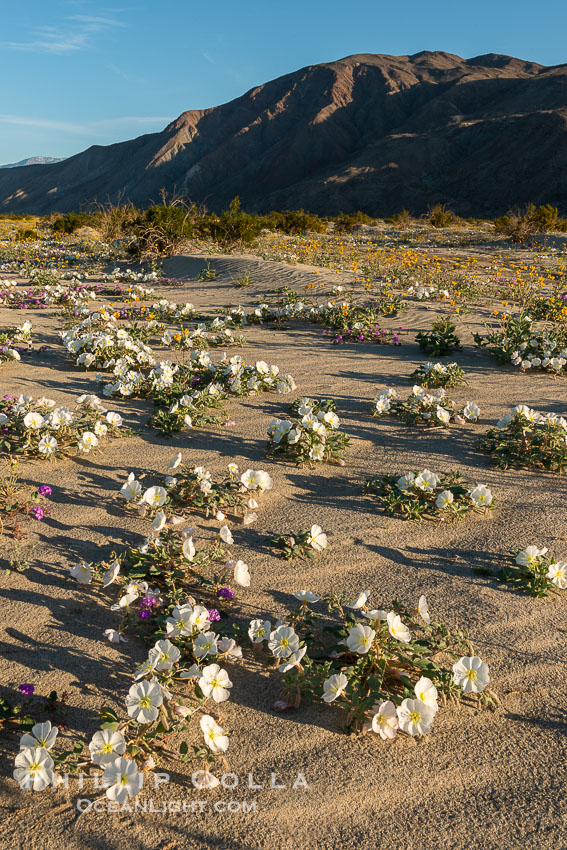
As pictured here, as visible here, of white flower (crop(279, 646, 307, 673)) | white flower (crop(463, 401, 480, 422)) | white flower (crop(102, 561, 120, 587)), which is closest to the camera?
white flower (crop(279, 646, 307, 673))

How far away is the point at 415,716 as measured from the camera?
2014 millimetres

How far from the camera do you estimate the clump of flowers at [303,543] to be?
3.12 meters

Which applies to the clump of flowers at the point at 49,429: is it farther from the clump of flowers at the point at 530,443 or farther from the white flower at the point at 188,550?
the clump of flowers at the point at 530,443

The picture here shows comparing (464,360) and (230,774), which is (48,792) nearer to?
(230,774)

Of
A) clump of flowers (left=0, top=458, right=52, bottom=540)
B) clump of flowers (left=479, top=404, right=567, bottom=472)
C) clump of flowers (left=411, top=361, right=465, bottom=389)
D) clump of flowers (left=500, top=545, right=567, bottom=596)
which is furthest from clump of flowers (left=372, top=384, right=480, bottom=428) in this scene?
clump of flowers (left=0, top=458, right=52, bottom=540)

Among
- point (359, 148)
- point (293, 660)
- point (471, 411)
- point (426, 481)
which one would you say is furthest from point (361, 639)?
point (359, 148)

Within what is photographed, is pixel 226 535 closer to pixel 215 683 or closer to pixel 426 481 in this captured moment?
pixel 215 683

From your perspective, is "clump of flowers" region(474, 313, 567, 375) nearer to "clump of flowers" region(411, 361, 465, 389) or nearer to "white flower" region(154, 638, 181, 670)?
"clump of flowers" region(411, 361, 465, 389)

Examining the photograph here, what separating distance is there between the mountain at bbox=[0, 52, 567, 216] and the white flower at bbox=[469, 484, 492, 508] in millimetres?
50925

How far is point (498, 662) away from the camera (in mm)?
2424

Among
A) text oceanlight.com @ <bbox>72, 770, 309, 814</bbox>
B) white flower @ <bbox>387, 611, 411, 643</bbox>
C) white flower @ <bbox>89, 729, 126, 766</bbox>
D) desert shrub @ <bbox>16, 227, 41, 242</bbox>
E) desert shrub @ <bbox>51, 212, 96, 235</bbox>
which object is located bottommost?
text oceanlight.com @ <bbox>72, 770, 309, 814</bbox>

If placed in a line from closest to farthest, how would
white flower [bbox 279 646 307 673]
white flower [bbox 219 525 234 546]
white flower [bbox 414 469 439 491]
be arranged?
white flower [bbox 279 646 307 673]
white flower [bbox 219 525 234 546]
white flower [bbox 414 469 439 491]

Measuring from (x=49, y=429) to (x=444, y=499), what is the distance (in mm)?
2807

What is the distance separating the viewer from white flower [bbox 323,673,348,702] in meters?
2.10
